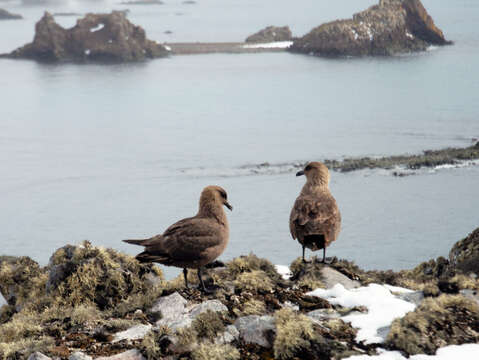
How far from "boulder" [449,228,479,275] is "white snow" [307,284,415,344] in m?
4.07

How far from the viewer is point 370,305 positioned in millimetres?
12867

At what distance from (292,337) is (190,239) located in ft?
12.4

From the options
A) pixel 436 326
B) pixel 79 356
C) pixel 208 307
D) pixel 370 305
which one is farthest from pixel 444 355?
pixel 79 356

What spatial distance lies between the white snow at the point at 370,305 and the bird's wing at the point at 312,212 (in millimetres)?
1936

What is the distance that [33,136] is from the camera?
128m

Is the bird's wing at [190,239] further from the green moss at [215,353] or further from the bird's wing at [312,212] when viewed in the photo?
the green moss at [215,353]

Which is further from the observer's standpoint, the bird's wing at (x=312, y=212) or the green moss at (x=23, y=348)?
the bird's wing at (x=312, y=212)

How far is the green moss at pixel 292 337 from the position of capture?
10.8 m

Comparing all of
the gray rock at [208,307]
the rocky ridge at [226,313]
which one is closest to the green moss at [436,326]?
the rocky ridge at [226,313]

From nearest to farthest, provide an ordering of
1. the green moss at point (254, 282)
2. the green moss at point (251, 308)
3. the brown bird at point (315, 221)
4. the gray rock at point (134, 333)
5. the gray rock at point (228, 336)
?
the gray rock at point (228, 336)
the gray rock at point (134, 333)
the green moss at point (251, 308)
the green moss at point (254, 282)
the brown bird at point (315, 221)

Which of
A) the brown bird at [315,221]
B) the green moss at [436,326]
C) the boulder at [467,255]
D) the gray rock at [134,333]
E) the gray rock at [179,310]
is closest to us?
the green moss at [436,326]

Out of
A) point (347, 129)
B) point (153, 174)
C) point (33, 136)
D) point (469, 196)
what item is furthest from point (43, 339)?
point (33, 136)

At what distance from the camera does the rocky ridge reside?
36.3 ft

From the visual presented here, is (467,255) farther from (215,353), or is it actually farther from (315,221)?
(215,353)
